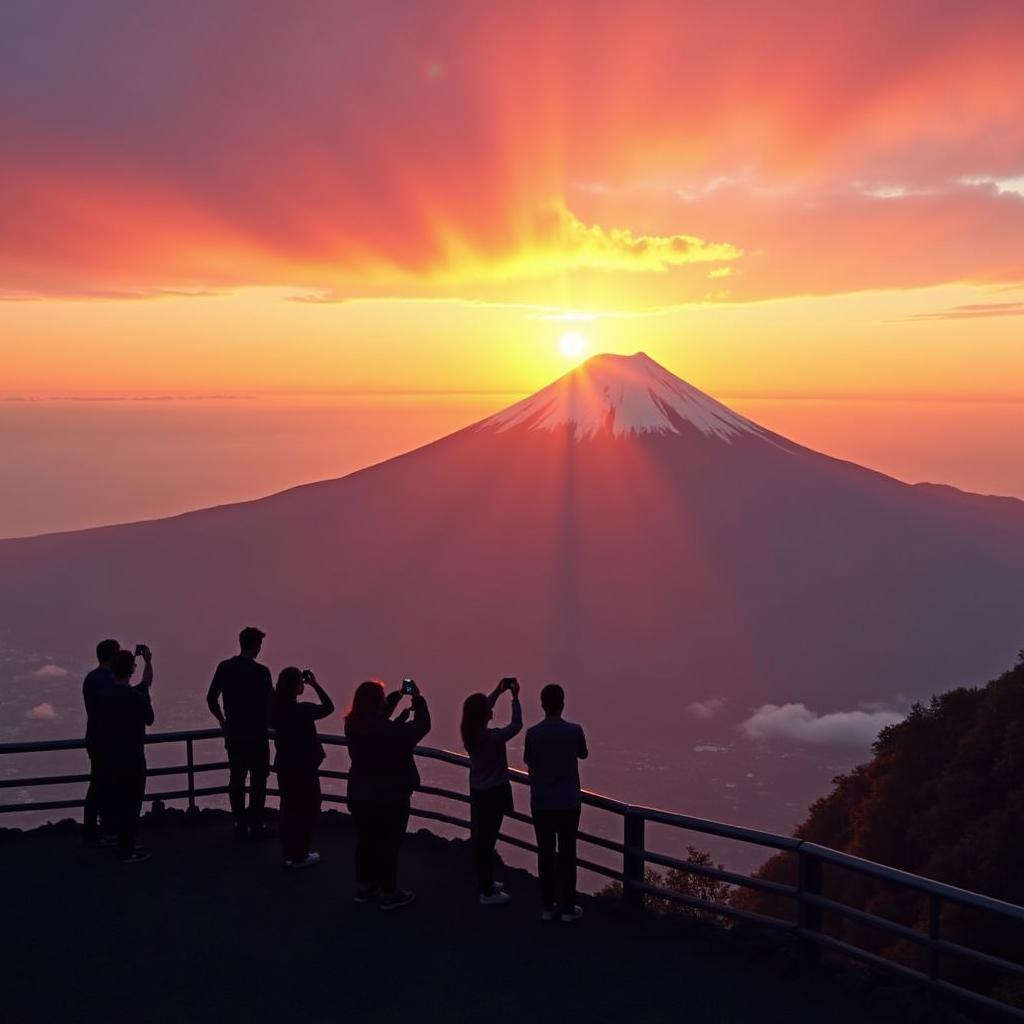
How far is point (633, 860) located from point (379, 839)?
2025mm

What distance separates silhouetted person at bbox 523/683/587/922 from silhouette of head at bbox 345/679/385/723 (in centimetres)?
118

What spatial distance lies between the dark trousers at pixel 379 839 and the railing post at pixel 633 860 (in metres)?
1.75

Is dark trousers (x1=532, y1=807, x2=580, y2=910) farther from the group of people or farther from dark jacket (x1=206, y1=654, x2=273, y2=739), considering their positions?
dark jacket (x1=206, y1=654, x2=273, y2=739)

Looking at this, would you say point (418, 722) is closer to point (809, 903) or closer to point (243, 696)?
point (243, 696)

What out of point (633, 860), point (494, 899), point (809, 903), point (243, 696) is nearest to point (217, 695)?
point (243, 696)

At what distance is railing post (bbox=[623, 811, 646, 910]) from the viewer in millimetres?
8062

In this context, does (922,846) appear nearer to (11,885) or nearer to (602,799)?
(602,799)

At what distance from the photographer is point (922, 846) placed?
23.3 m

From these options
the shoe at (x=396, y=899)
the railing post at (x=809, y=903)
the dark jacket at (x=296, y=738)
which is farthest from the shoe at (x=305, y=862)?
the railing post at (x=809, y=903)

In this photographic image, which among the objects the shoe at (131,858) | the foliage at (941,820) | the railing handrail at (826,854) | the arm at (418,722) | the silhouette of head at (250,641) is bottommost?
the foliage at (941,820)

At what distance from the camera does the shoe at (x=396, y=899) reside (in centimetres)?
826

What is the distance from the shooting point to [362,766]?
8.17 metres

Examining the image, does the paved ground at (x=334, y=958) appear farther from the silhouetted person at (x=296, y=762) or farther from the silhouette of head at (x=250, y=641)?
the silhouette of head at (x=250, y=641)

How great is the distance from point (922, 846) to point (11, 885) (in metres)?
20.2
